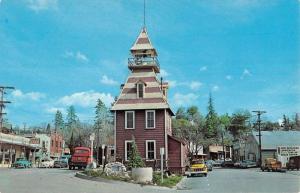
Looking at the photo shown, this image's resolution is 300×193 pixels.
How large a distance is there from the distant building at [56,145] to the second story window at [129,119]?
5266 cm

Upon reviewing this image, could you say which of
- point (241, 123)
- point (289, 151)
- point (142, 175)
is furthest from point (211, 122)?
point (142, 175)

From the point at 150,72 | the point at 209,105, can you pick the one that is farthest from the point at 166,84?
the point at 209,105

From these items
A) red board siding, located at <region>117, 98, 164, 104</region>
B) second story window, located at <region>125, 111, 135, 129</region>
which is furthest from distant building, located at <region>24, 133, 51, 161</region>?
second story window, located at <region>125, 111, 135, 129</region>

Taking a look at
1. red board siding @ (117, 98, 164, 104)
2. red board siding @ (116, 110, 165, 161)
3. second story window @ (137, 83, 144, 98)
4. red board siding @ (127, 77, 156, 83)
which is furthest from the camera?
red board siding @ (127, 77, 156, 83)

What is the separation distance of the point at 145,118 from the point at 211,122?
7682 centimetres

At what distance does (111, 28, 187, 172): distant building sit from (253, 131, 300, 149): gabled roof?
39923mm

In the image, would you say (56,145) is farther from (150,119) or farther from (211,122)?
(150,119)

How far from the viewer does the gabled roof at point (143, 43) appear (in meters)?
46.0

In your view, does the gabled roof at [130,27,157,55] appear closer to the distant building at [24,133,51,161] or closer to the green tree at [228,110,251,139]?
the distant building at [24,133,51,161]

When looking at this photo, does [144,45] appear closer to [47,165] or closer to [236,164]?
[47,165]

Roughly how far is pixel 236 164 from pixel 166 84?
3514cm

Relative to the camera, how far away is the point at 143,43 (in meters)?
46.6

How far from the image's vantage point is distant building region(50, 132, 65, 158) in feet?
312

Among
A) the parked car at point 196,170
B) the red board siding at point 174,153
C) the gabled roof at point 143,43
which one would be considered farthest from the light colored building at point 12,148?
the parked car at point 196,170
